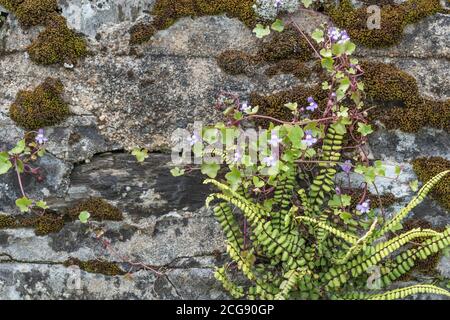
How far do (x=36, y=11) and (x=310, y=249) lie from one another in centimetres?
224

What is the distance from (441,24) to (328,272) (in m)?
1.71

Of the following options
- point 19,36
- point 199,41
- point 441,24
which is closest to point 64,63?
point 19,36

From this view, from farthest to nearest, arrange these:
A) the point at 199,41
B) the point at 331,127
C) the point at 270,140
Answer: the point at 199,41, the point at 331,127, the point at 270,140

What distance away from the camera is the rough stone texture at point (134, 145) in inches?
165

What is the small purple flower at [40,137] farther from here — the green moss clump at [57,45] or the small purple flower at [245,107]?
the small purple flower at [245,107]

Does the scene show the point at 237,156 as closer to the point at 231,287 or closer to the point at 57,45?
the point at 231,287

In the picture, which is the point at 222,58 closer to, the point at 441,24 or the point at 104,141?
the point at 104,141

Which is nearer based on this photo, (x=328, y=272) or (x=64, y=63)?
(x=328, y=272)

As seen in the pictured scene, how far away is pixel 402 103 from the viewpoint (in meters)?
4.23

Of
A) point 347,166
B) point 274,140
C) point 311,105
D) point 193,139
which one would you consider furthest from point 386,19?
point 193,139

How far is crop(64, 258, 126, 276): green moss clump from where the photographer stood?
420cm

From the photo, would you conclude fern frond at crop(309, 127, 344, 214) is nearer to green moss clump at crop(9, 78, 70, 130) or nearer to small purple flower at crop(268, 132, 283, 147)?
small purple flower at crop(268, 132, 283, 147)

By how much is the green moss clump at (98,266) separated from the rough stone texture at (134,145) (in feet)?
0.11

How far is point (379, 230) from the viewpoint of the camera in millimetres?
3893
